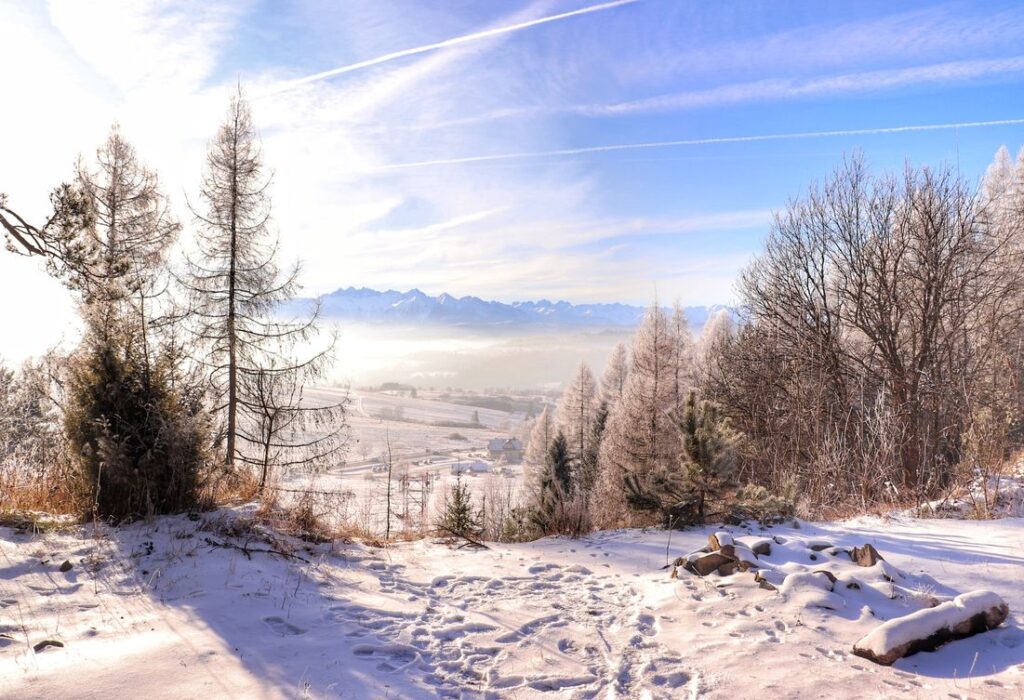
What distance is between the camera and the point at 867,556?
4879mm

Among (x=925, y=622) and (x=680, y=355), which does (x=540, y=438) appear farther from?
(x=925, y=622)

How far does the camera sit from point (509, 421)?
10431 cm

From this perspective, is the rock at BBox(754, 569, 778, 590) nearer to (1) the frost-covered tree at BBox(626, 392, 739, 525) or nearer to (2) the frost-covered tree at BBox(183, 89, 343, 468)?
(1) the frost-covered tree at BBox(626, 392, 739, 525)

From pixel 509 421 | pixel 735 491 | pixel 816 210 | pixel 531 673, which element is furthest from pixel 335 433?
pixel 509 421

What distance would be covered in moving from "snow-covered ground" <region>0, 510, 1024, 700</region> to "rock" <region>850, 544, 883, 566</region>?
1.12 ft

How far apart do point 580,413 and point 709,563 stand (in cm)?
2722

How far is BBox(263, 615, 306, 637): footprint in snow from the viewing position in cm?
385

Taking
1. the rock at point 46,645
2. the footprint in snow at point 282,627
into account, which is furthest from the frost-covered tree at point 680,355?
the rock at point 46,645

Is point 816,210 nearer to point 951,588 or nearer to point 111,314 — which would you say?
point 951,588

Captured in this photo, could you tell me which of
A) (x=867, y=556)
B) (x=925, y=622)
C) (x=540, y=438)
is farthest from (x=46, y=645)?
(x=540, y=438)

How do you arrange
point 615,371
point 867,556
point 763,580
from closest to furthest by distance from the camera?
point 763,580, point 867,556, point 615,371

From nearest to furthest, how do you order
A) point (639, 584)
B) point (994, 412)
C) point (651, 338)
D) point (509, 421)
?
point (639, 584)
point (994, 412)
point (651, 338)
point (509, 421)

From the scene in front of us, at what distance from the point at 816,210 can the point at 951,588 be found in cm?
1485

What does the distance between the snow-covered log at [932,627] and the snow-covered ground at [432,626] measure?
8cm
